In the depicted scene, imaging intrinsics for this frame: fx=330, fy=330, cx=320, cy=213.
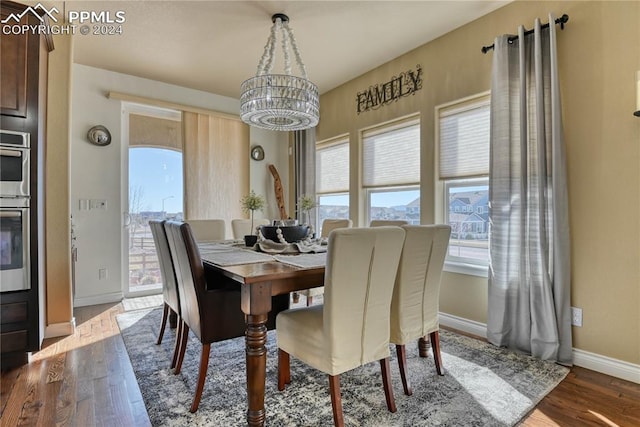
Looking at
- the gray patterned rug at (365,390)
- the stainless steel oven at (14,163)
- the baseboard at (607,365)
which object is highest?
the stainless steel oven at (14,163)

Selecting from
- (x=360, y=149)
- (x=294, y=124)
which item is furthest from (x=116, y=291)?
(x=360, y=149)

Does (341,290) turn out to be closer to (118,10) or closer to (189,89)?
(118,10)

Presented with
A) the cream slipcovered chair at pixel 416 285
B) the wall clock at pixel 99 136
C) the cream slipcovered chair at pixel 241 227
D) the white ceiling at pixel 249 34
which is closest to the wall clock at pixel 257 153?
the white ceiling at pixel 249 34

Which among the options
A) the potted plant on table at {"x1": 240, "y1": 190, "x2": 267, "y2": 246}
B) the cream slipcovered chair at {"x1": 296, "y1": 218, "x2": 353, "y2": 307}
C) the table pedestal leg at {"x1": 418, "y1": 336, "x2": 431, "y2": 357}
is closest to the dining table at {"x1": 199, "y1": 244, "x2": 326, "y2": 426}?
the potted plant on table at {"x1": 240, "y1": 190, "x2": 267, "y2": 246}

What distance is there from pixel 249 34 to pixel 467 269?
289 centimetres

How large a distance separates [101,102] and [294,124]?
8.52ft

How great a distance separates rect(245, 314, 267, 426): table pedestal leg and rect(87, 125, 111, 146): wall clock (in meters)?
3.36

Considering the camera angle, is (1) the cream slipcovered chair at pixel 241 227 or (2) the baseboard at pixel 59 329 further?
(1) the cream slipcovered chair at pixel 241 227

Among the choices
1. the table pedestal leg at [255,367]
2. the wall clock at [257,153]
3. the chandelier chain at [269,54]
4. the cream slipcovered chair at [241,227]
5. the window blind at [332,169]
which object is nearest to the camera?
the table pedestal leg at [255,367]

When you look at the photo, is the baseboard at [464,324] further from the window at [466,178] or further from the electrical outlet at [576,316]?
the electrical outlet at [576,316]

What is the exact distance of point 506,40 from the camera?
249 centimetres

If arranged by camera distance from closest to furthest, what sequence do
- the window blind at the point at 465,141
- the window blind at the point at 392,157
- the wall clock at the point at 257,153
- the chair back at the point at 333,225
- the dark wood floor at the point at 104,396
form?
the dark wood floor at the point at 104,396, the window blind at the point at 465,141, the chair back at the point at 333,225, the window blind at the point at 392,157, the wall clock at the point at 257,153

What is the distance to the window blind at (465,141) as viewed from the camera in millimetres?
2822

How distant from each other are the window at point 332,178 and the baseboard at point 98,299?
264 centimetres
